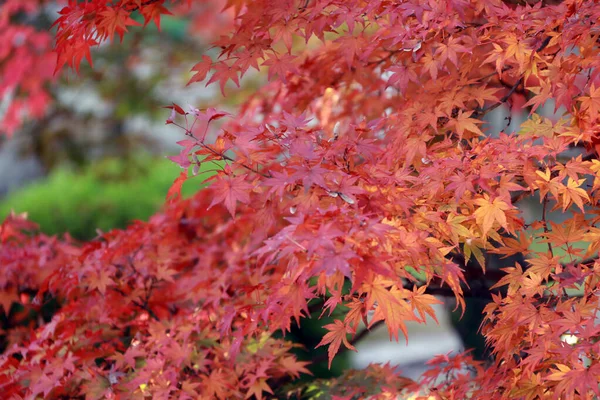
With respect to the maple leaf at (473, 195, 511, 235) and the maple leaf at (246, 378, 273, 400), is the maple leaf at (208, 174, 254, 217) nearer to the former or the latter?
the maple leaf at (473, 195, 511, 235)

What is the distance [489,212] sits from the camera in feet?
5.38

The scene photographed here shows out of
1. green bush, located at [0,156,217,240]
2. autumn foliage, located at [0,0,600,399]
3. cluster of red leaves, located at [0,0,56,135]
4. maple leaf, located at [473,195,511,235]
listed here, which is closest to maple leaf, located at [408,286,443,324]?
autumn foliage, located at [0,0,600,399]

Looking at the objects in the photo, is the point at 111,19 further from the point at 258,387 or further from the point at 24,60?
the point at 24,60

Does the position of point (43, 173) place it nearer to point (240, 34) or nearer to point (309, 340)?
point (309, 340)

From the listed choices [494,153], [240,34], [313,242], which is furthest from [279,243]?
[240,34]

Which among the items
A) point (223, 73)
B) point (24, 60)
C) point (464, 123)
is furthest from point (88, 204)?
point (464, 123)

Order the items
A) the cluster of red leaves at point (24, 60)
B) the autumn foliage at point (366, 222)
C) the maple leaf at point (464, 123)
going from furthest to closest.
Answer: the cluster of red leaves at point (24, 60) < the maple leaf at point (464, 123) < the autumn foliage at point (366, 222)

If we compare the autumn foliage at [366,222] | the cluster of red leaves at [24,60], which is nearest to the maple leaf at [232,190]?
the autumn foliage at [366,222]

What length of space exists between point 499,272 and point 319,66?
1.15 m

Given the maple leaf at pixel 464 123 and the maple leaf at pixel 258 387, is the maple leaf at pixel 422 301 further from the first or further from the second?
the maple leaf at pixel 258 387

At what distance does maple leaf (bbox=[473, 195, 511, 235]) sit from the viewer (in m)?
1.61

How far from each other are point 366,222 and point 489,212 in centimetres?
38

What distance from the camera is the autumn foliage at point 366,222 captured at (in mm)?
1596

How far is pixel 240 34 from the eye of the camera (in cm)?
201
